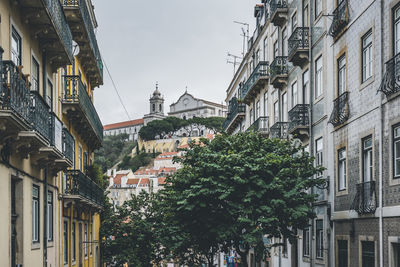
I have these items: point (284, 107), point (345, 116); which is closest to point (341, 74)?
point (345, 116)

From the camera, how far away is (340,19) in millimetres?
19672

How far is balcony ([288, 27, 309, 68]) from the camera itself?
23969 mm

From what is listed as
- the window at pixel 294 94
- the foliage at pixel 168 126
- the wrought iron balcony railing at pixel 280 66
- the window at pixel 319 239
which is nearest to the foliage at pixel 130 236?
the wrought iron balcony railing at pixel 280 66

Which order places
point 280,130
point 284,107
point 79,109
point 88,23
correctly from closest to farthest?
point 79,109 < point 88,23 < point 280,130 < point 284,107

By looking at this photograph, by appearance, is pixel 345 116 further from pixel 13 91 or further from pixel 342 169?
pixel 13 91

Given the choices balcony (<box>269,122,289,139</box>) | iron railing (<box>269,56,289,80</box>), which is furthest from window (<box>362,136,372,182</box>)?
iron railing (<box>269,56,289,80</box>)

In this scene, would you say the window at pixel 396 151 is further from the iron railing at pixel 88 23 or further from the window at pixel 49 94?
the iron railing at pixel 88 23

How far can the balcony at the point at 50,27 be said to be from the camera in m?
13.5

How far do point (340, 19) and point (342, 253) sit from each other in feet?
23.4

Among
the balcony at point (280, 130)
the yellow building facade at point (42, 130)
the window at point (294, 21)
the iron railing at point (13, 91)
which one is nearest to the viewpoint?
the iron railing at point (13, 91)

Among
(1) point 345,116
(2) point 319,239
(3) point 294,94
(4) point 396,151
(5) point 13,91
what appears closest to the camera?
(5) point 13,91

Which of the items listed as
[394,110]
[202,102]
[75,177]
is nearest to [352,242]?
[394,110]

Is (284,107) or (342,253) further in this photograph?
(284,107)

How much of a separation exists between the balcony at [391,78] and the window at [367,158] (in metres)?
2.07
